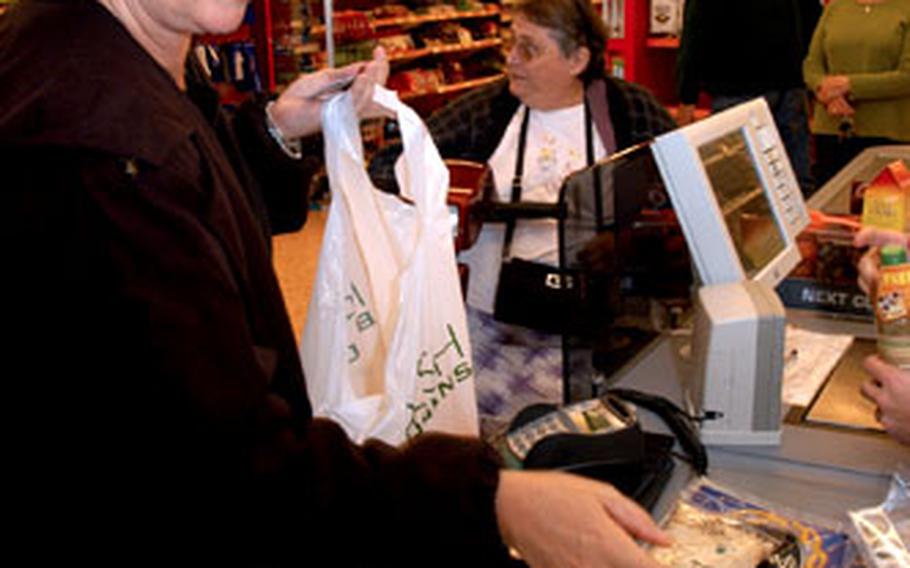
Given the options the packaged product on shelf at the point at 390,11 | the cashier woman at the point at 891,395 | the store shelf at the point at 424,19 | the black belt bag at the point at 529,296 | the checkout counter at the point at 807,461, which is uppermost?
the packaged product on shelf at the point at 390,11

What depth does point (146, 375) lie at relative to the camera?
0.97 m

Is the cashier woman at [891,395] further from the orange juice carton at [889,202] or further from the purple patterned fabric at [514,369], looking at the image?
the purple patterned fabric at [514,369]

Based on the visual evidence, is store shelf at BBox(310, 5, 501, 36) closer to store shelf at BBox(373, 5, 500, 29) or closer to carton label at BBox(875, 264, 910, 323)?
store shelf at BBox(373, 5, 500, 29)

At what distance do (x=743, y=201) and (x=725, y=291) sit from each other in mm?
277

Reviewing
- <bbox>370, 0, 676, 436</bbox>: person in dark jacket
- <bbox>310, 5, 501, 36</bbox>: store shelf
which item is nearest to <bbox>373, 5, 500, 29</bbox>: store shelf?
<bbox>310, 5, 501, 36</bbox>: store shelf

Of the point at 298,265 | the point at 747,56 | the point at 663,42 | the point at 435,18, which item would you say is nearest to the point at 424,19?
the point at 435,18

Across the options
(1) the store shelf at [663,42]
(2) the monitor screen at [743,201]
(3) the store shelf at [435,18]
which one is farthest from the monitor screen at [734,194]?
(3) the store shelf at [435,18]

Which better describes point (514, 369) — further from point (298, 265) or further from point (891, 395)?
point (298, 265)

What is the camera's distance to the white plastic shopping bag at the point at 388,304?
178 cm

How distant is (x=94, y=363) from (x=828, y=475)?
121cm

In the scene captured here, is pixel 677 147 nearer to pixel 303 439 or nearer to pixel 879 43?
pixel 303 439

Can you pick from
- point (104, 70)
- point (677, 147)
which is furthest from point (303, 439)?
point (677, 147)

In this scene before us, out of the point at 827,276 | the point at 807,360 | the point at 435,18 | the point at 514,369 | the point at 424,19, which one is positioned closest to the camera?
the point at 807,360

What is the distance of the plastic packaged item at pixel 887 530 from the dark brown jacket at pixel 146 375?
1.82ft
